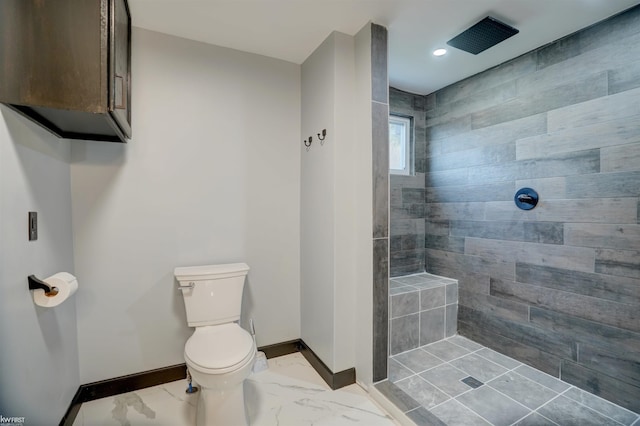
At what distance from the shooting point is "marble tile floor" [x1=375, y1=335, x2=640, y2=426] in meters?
1.65

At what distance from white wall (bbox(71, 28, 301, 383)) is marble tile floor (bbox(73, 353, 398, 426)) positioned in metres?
0.21

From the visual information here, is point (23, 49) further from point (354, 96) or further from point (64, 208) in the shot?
point (354, 96)

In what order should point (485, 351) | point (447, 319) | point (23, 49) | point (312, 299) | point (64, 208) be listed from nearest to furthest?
point (23, 49), point (64, 208), point (312, 299), point (485, 351), point (447, 319)

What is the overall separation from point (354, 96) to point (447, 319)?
2.10 meters

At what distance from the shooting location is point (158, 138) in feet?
6.39

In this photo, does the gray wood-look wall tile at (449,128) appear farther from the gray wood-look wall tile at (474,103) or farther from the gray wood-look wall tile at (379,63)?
the gray wood-look wall tile at (379,63)

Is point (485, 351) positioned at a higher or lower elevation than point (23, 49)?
lower

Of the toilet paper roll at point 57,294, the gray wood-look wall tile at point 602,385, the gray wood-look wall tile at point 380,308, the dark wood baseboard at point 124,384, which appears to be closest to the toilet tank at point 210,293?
the dark wood baseboard at point 124,384

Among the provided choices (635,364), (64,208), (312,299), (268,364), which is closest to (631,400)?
(635,364)

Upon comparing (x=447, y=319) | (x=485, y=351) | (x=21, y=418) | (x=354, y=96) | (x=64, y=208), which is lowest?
(x=485, y=351)

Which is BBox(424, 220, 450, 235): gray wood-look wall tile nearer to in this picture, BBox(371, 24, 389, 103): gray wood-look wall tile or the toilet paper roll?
BBox(371, 24, 389, 103): gray wood-look wall tile

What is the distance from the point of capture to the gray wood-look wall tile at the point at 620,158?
5.58 feet

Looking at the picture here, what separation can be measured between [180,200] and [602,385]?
298 centimetres

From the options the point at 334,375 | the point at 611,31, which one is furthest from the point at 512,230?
the point at 334,375
